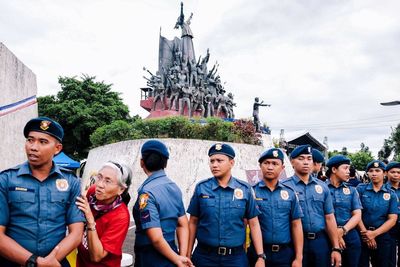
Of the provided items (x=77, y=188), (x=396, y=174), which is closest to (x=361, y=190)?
(x=396, y=174)

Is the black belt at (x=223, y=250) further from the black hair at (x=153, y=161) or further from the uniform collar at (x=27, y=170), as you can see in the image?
the uniform collar at (x=27, y=170)

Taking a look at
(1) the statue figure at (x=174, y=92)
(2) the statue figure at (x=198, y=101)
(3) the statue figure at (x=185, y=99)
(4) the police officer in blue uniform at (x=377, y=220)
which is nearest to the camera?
(4) the police officer in blue uniform at (x=377, y=220)

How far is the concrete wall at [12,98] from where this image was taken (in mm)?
5367

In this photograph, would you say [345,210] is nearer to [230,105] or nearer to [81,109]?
[230,105]

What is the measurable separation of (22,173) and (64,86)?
25472 millimetres

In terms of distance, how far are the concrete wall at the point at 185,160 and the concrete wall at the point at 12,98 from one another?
18.7ft

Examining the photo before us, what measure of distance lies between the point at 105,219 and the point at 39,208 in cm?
45

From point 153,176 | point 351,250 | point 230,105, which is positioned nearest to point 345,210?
point 351,250

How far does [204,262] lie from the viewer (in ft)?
9.82

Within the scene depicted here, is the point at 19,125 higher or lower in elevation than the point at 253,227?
higher

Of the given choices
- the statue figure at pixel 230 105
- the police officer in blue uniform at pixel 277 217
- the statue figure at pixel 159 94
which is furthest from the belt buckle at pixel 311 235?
the statue figure at pixel 230 105

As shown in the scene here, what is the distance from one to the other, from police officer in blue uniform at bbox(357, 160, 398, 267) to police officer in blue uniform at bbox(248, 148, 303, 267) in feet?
5.30

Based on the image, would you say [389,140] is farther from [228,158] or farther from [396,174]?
[228,158]

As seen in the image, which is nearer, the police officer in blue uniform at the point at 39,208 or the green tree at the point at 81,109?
the police officer in blue uniform at the point at 39,208
